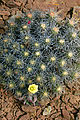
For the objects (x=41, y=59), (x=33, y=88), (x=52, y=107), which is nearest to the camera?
(x=33, y=88)

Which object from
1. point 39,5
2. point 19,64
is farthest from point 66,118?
point 39,5

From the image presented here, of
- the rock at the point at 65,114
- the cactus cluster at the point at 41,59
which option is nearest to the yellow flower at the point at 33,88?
the cactus cluster at the point at 41,59

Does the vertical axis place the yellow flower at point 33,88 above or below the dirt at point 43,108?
above

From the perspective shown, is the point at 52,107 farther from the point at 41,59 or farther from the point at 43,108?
the point at 41,59

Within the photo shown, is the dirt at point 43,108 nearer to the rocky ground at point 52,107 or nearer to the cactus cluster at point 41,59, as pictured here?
the rocky ground at point 52,107

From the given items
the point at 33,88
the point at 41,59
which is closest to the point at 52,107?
the point at 33,88

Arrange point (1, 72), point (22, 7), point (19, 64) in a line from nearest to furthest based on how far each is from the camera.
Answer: point (19, 64)
point (1, 72)
point (22, 7)

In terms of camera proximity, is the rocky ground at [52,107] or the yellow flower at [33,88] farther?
the rocky ground at [52,107]

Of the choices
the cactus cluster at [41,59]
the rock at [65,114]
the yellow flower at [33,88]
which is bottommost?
the rock at [65,114]

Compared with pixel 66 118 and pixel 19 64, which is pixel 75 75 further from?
pixel 19 64
